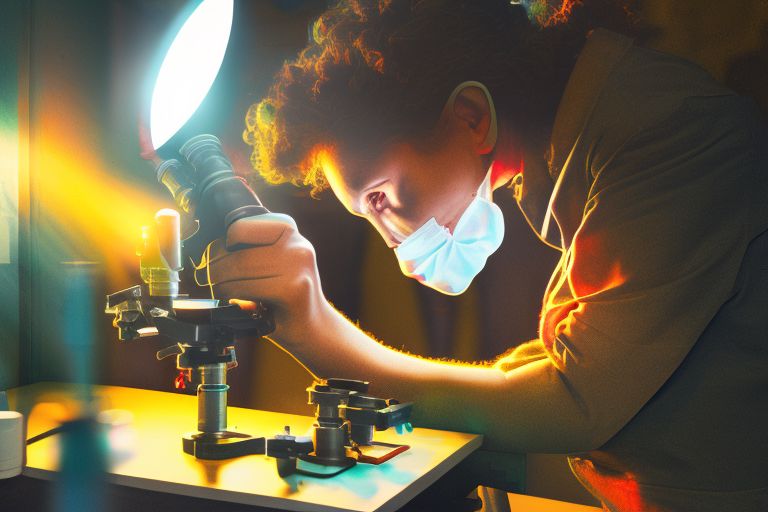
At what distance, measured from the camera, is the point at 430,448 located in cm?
158

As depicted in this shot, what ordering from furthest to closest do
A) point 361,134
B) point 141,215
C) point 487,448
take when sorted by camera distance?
1. point 141,215
2. point 361,134
3. point 487,448

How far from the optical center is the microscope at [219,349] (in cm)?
140

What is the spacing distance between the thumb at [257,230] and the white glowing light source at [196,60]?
371mm

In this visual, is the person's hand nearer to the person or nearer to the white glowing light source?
the person

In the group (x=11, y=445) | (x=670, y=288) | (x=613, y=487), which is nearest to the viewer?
(x=11, y=445)

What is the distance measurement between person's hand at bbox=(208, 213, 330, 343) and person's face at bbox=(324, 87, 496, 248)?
0.20 meters

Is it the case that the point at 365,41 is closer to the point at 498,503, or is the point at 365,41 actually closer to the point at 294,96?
the point at 294,96

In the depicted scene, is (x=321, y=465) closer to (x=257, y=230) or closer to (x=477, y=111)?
(x=257, y=230)

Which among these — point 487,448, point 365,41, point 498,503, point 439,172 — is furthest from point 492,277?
point 365,41

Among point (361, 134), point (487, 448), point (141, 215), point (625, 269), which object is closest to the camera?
point (625, 269)

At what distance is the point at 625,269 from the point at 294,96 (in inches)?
39.3

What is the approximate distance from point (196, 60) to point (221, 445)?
1.12m

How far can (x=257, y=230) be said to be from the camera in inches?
75.1

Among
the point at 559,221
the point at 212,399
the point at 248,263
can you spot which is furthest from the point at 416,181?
the point at 212,399
